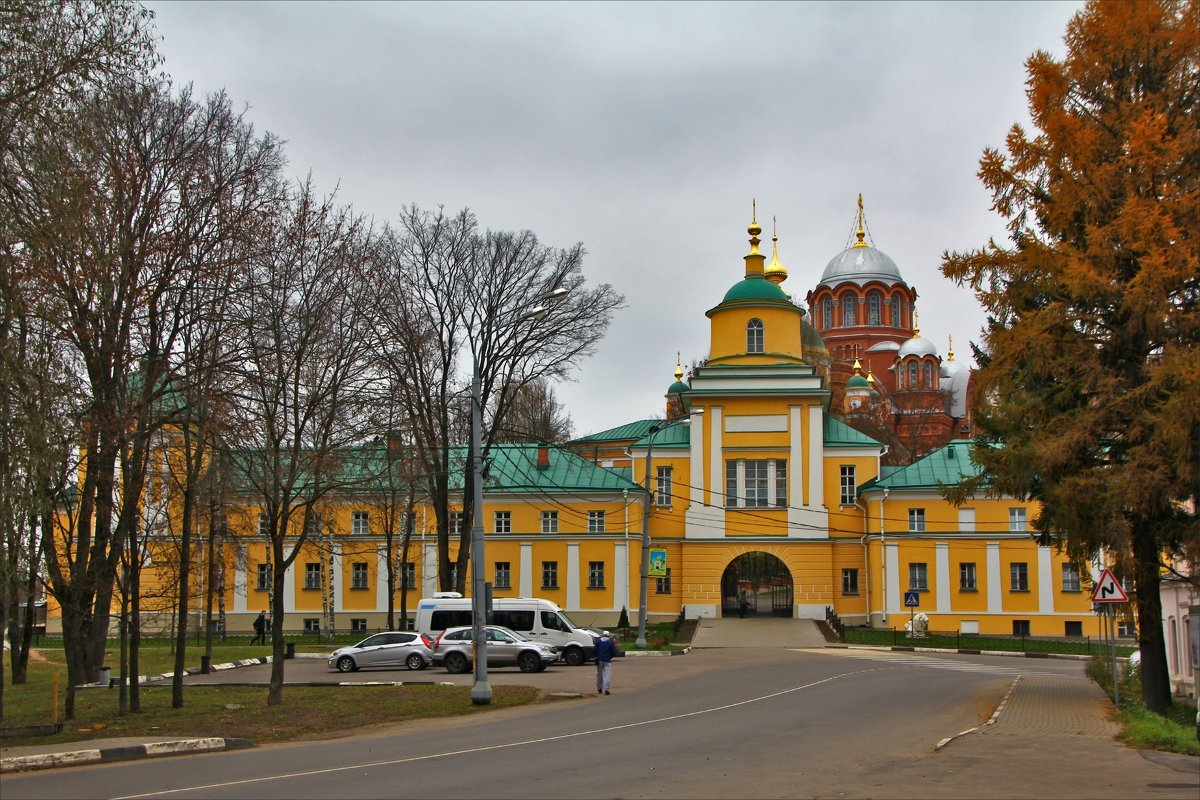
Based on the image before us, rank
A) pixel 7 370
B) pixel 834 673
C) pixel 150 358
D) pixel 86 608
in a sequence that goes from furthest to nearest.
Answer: pixel 834 673, pixel 86 608, pixel 150 358, pixel 7 370

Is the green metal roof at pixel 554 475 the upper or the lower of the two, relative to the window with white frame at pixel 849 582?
upper

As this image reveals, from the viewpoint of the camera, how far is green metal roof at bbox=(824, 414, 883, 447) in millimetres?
57250

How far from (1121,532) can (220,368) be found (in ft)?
54.4

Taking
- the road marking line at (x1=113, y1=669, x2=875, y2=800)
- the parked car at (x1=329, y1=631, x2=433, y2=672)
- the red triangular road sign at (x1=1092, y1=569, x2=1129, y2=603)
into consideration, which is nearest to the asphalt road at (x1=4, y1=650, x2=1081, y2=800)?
the road marking line at (x1=113, y1=669, x2=875, y2=800)

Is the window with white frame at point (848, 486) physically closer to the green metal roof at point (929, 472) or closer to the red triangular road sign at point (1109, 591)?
the green metal roof at point (929, 472)

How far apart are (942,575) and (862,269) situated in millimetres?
54660

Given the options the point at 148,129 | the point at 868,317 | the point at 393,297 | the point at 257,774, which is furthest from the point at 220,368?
the point at 868,317

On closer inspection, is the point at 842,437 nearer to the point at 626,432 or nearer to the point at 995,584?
the point at 995,584

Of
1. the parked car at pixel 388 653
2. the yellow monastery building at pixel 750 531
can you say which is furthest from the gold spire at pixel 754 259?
the parked car at pixel 388 653

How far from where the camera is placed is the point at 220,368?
22.3 meters

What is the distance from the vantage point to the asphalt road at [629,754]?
1295cm

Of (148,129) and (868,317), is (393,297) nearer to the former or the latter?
(148,129)

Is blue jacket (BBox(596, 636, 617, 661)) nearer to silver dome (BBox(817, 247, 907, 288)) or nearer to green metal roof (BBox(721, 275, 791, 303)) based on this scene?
green metal roof (BBox(721, 275, 791, 303))

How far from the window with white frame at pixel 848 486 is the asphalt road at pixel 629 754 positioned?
93.5 ft
